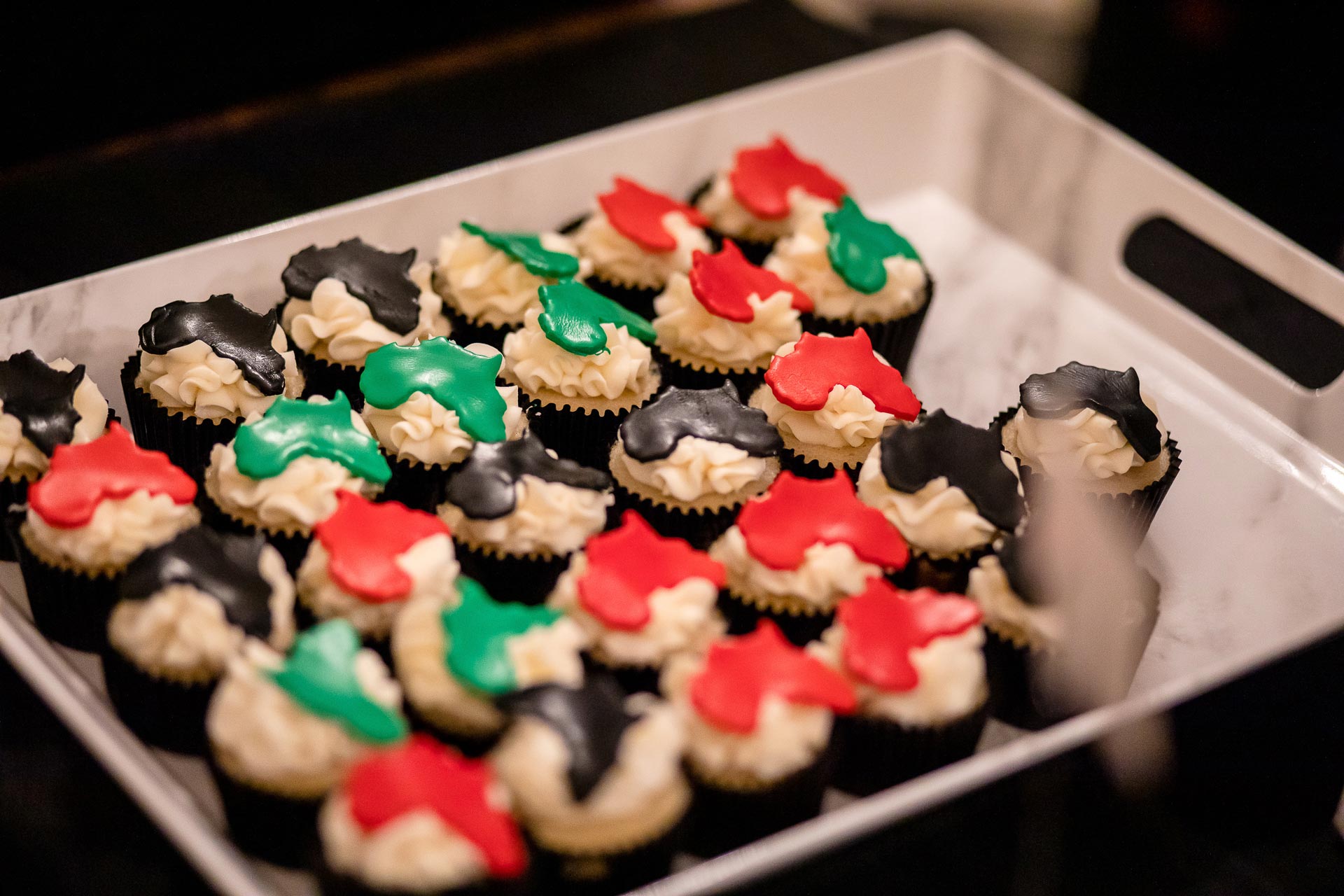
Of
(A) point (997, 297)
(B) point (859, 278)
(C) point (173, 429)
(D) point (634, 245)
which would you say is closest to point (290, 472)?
(C) point (173, 429)

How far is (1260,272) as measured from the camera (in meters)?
3.35

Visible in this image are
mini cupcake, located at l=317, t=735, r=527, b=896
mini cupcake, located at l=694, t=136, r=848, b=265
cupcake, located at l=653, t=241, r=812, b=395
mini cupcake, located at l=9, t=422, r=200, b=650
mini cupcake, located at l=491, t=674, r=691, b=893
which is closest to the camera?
mini cupcake, located at l=317, t=735, r=527, b=896

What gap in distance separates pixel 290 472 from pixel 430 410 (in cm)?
29

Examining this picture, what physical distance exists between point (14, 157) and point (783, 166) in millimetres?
1783

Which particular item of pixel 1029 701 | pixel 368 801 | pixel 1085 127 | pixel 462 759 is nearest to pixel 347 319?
pixel 462 759

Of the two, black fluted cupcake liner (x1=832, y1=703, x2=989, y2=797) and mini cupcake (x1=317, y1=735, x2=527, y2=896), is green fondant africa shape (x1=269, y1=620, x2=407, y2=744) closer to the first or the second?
mini cupcake (x1=317, y1=735, x2=527, y2=896)

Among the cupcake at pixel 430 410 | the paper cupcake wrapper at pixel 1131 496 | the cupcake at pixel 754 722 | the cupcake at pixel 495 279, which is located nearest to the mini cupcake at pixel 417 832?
the cupcake at pixel 754 722

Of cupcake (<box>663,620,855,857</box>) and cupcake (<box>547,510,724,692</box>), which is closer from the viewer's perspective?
cupcake (<box>663,620,855,857</box>)

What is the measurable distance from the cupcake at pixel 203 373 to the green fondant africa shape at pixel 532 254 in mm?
502

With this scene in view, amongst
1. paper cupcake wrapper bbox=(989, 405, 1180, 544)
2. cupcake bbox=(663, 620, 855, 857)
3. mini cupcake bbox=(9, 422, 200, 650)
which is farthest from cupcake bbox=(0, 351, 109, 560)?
paper cupcake wrapper bbox=(989, 405, 1180, 544)

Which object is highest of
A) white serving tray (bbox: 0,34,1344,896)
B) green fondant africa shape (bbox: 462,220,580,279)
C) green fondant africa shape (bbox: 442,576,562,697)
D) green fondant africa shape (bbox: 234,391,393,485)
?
green fondant africa shape (bbox: 442,576,562,697)

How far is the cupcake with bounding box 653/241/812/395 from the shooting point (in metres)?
3.06

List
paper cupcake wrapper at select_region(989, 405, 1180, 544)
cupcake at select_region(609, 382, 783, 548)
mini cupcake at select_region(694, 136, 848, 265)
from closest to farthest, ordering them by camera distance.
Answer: cupcake at select_region(609, 382, 783, 548)
paper cupcake wrapper at select_region(989, 405, 1180, 544)
mini cupcake at select_region(694, 136, 848, 265)

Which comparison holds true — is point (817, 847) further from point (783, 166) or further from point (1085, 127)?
point (1085, 127)
